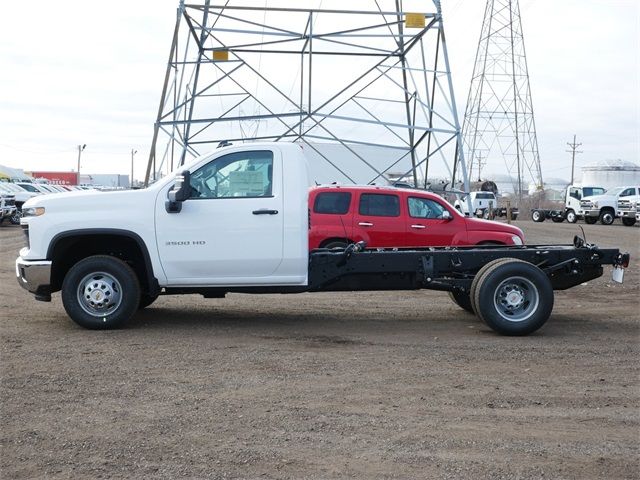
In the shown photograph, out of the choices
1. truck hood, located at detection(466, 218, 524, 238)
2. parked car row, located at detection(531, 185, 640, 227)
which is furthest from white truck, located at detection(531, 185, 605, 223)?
truck hood, located at detection(466, 218, 524, 238)

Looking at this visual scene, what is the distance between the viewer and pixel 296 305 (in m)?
12.3

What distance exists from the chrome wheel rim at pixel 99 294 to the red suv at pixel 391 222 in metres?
5.48

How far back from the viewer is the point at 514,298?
9836mm

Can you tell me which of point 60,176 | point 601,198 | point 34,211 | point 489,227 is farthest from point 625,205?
point 60,176

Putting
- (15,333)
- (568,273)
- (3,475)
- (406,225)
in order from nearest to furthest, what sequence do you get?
(3,475) → (15,333) → (568,273) → (406,225)

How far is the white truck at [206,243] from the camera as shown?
9727 mm

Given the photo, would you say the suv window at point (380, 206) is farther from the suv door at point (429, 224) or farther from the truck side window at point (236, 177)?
the truck side window at point (236, 177)

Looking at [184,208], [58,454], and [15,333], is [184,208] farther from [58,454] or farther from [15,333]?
[58,454]

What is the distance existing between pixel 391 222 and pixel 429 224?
68 cm

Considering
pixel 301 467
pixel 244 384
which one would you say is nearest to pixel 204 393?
pixel 244 384

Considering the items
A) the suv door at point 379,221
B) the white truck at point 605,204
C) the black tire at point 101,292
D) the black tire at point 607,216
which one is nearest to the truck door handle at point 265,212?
the black tire at point 101,292

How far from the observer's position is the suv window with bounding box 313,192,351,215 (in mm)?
15375

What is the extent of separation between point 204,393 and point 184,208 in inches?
135

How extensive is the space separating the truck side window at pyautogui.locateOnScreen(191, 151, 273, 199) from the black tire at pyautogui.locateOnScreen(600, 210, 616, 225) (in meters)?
42.1
